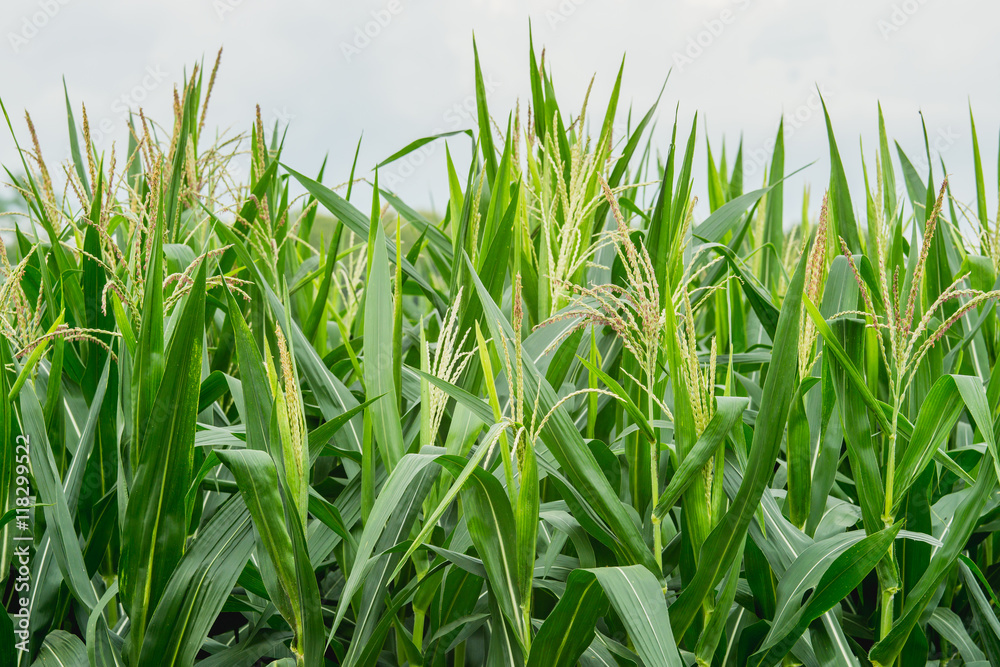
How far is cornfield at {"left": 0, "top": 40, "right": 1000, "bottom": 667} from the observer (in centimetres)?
84

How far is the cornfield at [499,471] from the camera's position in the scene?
84 centimetres

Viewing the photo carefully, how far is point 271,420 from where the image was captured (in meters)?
0.88

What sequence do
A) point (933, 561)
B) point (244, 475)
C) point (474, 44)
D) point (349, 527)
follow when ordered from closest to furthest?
point (244, 475), point (933, 561), point (349, 527), point (474, 44)

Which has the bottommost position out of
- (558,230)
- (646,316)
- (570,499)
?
(570,499)

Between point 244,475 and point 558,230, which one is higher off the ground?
point 558,230

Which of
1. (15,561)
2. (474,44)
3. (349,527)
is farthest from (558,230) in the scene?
(15,561)

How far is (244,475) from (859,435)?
0.85m

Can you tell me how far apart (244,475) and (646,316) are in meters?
0.53

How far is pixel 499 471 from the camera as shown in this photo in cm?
100

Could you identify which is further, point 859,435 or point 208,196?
point 208,196

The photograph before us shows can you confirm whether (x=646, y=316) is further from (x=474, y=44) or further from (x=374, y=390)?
(x=474, y=44)

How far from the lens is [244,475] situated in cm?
81

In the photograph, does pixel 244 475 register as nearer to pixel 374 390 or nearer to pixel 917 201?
pixel 374 390

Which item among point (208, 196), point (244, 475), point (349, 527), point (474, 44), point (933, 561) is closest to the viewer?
point (244, 475)
